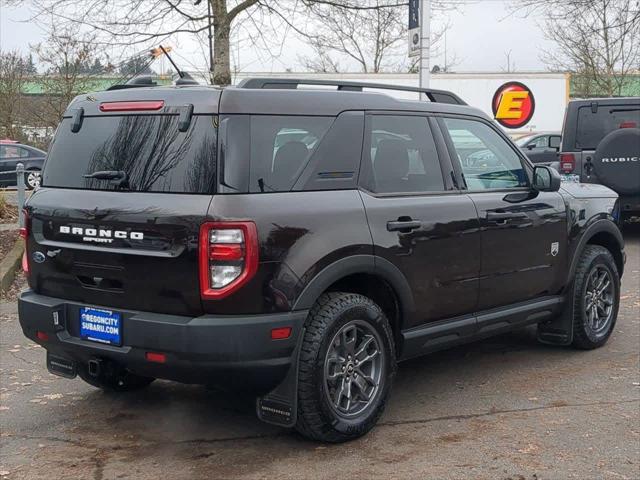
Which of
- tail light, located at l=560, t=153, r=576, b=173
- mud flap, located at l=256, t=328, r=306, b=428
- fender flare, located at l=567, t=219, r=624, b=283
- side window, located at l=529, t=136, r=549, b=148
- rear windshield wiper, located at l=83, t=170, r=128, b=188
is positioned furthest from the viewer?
side window, located at l=529, t=136, r=549, b=148

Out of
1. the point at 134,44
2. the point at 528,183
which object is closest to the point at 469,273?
the point at 528,183

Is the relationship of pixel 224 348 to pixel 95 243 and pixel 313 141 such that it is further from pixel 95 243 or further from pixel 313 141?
pixel 313 141

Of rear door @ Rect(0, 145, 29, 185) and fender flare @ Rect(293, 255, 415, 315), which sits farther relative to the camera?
rear door @ Rect(0, 145, 29, 185)

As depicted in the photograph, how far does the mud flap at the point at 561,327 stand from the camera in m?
5.83

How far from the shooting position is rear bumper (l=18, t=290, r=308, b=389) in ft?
11.9

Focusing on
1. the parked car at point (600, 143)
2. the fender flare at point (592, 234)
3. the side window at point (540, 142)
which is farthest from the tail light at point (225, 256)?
the side window at point (540, 142)

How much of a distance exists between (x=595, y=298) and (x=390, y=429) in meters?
2.49

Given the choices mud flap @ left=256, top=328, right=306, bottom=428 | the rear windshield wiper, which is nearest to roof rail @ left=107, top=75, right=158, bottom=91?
the rear windshield wiper

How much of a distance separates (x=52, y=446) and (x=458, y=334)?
241 cm

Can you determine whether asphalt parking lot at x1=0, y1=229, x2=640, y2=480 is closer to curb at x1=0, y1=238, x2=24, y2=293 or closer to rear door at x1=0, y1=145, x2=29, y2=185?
curb at x1=0, y1=238, x2=24, y2=293

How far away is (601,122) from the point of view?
11367 millimetres

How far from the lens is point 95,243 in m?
3.96

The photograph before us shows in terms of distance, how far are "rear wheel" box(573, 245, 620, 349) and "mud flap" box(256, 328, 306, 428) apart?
279 cm

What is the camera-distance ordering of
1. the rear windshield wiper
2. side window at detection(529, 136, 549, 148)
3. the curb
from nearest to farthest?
the rear windshield wiper, the curb, side window at detection(529, 136, 549, 148)
